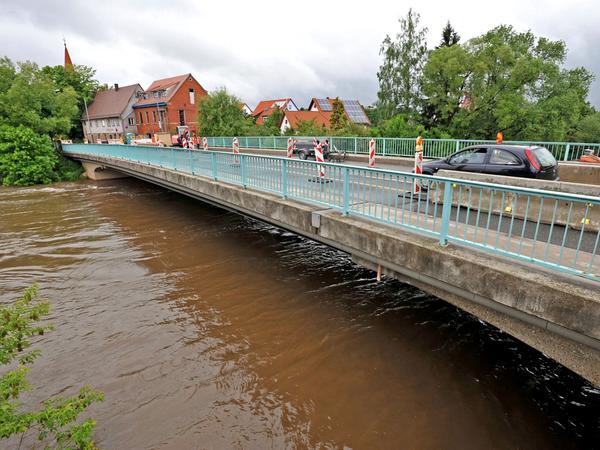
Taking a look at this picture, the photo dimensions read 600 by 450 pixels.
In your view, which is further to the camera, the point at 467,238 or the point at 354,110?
Result: the point at 354,110

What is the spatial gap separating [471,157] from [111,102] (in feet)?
194

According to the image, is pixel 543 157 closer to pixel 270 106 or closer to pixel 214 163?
pixel 214 163

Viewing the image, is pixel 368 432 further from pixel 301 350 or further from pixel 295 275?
pixel 295 275

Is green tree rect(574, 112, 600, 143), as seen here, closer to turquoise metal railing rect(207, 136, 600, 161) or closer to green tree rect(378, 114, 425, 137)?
green tree rect(378, 114, 425, 137)

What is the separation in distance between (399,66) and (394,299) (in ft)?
100

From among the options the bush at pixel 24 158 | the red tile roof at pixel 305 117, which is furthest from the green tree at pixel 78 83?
the red tile roof at pixel 305 117

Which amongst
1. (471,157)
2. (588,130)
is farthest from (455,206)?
(588,130)

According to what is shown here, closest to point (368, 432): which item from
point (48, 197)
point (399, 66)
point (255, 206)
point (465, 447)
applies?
point (465, 447)

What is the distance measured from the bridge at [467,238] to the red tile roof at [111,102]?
5209 centimetres

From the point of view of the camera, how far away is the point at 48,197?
2184cm

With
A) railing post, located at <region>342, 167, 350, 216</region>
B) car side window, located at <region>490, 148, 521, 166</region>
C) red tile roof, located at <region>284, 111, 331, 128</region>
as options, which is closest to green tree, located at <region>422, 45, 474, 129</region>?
car side window, located at <region>490, 148, 521, 166</region>

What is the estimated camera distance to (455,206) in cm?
746

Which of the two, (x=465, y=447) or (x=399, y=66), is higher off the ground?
(x=399, y=66)

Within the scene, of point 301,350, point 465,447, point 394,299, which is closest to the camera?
point 465,447
